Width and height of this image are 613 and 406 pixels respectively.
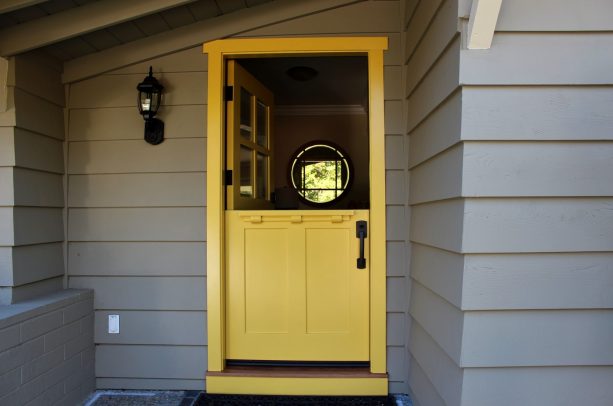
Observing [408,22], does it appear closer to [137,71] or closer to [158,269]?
[137,71]

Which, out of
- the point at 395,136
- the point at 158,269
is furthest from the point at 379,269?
the point at 158,269

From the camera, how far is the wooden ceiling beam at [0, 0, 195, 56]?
189 cm

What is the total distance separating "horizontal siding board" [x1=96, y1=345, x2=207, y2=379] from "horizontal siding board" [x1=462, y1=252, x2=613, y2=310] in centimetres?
158

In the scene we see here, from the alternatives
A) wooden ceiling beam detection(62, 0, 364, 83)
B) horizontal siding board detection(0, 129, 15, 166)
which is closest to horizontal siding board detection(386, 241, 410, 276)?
wooden ceiling beam detection(62, 0, 364, 83)

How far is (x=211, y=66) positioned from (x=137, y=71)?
0.44 meters

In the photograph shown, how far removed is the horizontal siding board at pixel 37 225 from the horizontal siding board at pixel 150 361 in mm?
709

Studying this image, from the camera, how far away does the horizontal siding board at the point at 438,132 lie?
1412mm

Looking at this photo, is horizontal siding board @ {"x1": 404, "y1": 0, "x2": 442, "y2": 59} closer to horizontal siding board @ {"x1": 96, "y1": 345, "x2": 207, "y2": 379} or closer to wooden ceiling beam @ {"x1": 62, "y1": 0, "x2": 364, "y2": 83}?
wooden ceiling beam @ {"x1": 62, "y1": 0, "x2": 364, "y2": 83}

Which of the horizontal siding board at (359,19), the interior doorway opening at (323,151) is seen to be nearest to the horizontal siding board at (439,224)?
the horizontal siding board at (359,19)

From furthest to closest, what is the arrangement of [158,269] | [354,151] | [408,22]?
[354,151] < [158,269] < [408,22]

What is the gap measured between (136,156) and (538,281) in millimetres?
2093

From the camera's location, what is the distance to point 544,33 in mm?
1357

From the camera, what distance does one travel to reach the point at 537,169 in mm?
1348

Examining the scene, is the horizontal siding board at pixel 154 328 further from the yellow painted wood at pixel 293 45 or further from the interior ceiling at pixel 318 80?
the interior ceiling at pixel 318 80
